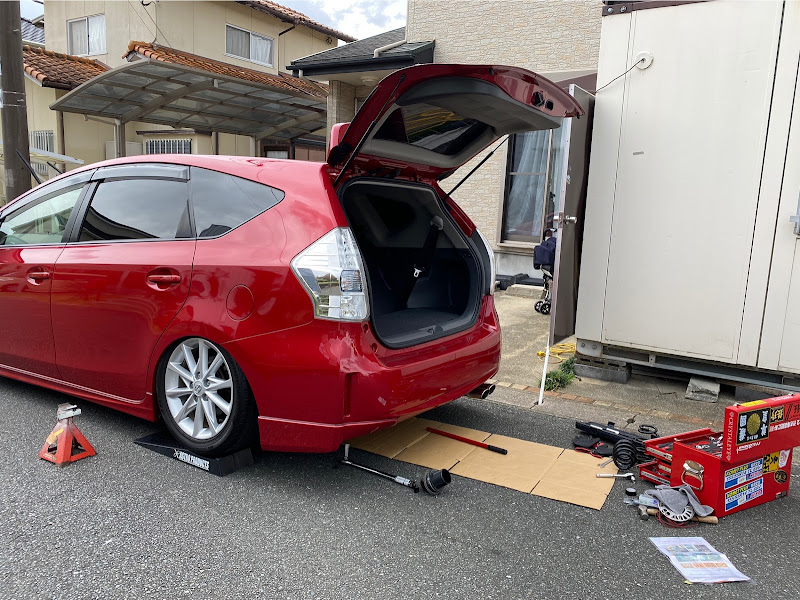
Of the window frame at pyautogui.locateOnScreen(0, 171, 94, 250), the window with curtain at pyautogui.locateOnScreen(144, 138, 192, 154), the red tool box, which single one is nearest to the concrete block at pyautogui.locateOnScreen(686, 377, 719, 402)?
the red tool box

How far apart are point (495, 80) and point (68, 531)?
2.76 metres

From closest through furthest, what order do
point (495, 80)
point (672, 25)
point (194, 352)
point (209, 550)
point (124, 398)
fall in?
1. point (209, 550)
2. point (495, 80)
3. point (194, 352)
4. point (124, 398)
5. point (672, 25)

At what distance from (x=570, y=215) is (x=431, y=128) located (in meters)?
1.93

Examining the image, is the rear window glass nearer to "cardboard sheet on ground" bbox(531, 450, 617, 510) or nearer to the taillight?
the taillight

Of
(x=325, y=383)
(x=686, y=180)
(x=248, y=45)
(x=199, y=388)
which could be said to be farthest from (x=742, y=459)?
(x=248, y=45)

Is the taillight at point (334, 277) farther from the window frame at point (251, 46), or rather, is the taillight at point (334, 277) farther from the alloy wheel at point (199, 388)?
the window frame at point (251, 46)

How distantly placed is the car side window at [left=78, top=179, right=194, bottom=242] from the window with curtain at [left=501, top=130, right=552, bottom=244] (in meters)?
6.67

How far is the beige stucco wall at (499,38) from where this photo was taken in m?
8.70

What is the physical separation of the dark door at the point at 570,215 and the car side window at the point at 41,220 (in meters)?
3.40

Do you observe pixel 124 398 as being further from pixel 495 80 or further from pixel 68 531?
pixel 495 80

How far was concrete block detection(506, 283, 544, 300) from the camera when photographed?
886cm

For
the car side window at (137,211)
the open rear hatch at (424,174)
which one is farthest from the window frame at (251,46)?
the open rear hatch at (424,174)

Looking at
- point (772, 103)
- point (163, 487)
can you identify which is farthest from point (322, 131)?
point (163, 487)

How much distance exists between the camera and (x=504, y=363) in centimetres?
572
